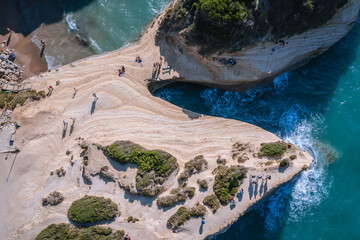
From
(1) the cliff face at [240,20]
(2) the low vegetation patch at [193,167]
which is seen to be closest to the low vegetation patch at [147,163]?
(2) the low vegetation patch at [193,167]

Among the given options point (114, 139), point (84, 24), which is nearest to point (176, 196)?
point (114, 139)

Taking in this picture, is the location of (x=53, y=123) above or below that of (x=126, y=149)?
above

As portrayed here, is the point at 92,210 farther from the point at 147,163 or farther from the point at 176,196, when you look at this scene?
the point at 176,196

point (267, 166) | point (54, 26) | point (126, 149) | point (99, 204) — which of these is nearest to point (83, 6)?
point (54, 26)

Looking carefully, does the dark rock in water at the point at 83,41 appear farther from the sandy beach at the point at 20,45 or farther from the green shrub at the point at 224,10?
the green shrub at the point at 224,10

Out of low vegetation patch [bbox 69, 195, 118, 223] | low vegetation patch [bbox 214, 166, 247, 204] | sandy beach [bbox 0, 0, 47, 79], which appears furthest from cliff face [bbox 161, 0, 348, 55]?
low vegetation patch [bbox 69, 195, 118, 223]

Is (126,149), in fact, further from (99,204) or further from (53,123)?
(53,123)

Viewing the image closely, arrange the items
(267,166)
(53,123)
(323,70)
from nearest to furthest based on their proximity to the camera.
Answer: (267,166) < (53,123) < (323,70)
